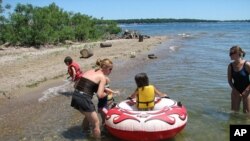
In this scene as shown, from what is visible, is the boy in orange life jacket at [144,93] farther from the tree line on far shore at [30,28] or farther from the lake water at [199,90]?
the tree line on far shore at [30,28]

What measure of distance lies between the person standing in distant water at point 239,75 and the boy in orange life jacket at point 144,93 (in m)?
1.83

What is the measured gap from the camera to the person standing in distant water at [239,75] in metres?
7.81

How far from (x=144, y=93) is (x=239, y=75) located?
2167mm

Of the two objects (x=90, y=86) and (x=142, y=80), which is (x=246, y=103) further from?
(x=90, y=86)

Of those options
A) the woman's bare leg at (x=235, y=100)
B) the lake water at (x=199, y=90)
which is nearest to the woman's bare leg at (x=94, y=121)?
the lake water at (x=199, y=90)

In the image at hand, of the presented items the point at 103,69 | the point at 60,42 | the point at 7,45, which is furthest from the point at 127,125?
the point at 60,42

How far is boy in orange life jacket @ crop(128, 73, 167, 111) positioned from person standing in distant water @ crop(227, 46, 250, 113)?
183cm

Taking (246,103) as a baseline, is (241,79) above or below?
above

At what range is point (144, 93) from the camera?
7391 millimetres

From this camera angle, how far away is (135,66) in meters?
19.0

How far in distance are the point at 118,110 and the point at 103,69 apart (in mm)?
869

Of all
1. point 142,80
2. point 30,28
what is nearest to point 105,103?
point 142,80

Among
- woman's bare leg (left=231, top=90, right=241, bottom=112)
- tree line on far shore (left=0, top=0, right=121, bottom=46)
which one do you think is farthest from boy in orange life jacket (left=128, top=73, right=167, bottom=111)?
tree line on far shore (left=0, top=0, right=121, bottom=46)

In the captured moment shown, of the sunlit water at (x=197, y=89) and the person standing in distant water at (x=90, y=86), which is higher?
the person standing in distant water at (x=90, y=86)
